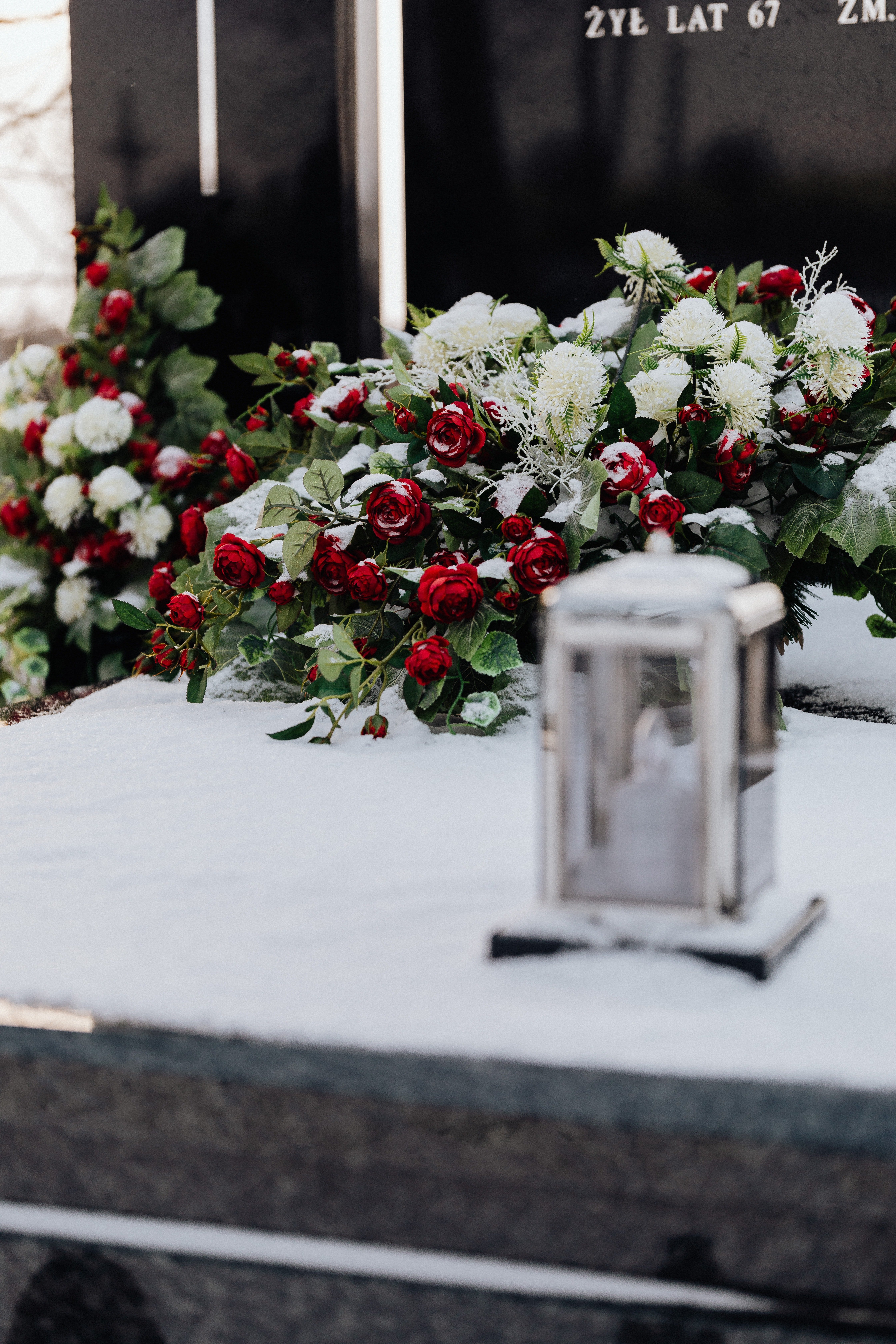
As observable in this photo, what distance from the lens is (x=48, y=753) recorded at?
5.15ft

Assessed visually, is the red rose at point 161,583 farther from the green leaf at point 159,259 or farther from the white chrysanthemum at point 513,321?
the green leaf at point 159,259

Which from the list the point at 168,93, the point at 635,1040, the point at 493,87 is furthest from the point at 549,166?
the point at 635,1040

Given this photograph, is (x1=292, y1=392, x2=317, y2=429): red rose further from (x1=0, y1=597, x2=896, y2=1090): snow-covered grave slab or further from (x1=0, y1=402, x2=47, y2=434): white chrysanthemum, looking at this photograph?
(x1=0, y1=402, x2=47, y2=434): white chrysanthemum

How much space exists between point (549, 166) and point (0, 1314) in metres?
2.24

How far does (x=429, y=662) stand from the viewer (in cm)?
143

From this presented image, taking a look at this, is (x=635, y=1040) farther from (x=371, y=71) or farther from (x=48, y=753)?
(x=371, y=71)

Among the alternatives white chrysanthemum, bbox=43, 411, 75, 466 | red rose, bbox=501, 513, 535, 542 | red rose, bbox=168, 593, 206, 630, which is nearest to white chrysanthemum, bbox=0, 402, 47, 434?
white chrysanthemum, bbox=43, 411, 75, 466

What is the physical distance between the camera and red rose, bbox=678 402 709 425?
1567mm

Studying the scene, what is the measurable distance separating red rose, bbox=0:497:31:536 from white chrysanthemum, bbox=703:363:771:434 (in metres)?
1.67

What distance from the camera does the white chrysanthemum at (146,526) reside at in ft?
8.47

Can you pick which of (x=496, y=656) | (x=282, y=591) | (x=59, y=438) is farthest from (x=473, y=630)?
(x=59, y=438)

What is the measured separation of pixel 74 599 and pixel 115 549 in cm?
16

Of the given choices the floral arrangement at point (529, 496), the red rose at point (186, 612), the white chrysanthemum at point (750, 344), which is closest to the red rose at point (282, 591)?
the floral arrangement at point (529, 496)

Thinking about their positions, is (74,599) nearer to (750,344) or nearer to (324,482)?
(324,482)
